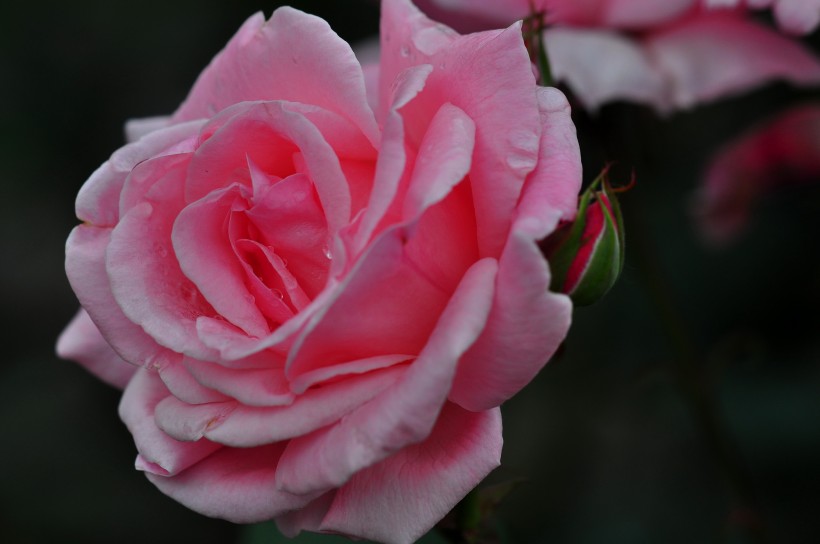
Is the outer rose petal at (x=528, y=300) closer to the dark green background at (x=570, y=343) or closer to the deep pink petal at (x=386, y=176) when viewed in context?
the deep pink petal at (x=386, y=176)

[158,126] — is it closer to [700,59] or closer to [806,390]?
[700,59]

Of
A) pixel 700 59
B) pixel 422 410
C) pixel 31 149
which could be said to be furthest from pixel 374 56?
pixel 31 149

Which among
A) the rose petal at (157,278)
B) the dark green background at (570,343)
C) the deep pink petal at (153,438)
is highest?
the rose petal at (157,278)

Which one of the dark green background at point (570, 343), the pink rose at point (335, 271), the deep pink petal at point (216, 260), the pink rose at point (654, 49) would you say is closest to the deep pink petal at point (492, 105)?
the pink rose at point (335, 271)

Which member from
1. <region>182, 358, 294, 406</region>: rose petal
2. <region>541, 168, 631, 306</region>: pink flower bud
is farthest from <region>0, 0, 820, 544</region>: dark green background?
<region>182, 358, 294, 406</region>: rose petal

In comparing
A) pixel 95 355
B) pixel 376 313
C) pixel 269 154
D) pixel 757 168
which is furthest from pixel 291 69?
pixel 757 168

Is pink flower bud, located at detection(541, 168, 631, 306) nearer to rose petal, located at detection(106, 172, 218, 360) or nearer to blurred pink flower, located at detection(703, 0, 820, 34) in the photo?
rose petal, located at detection(106, 172, 218, 360)
